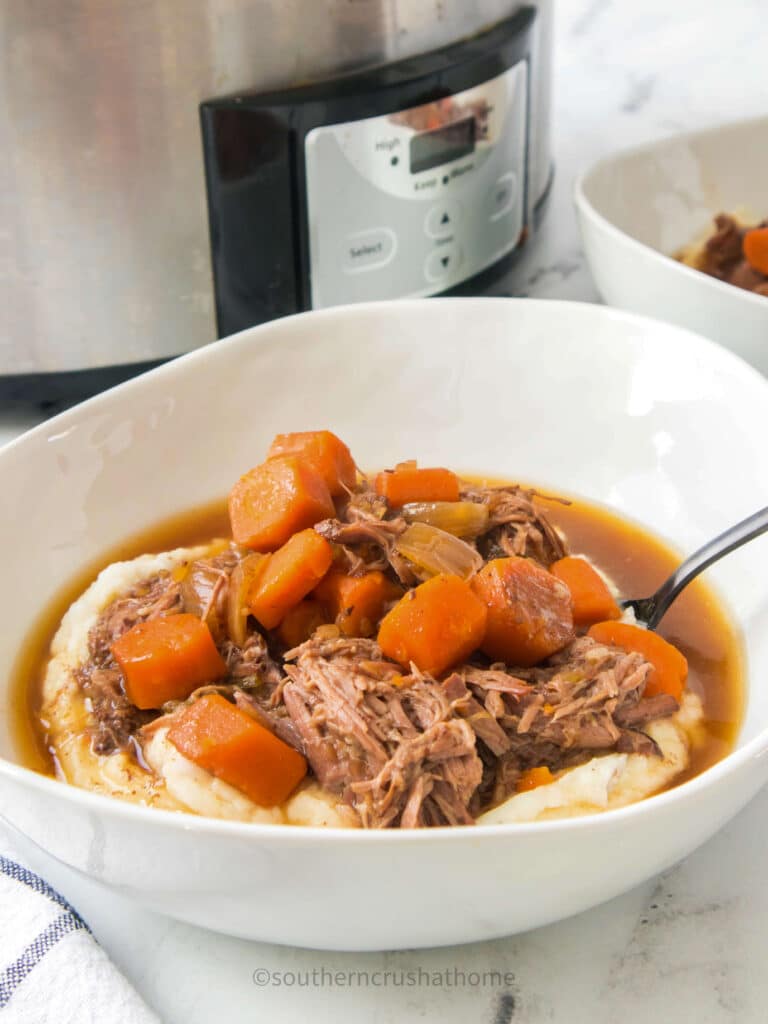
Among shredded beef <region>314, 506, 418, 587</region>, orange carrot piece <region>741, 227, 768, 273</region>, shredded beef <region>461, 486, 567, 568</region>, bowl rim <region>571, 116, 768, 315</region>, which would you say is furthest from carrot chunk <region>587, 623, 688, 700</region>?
orange carrot piece <region>741, 227, 768, 273</region>

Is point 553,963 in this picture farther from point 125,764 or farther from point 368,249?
point 368,249

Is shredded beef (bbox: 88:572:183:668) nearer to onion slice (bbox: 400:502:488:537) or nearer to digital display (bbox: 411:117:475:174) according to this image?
onion slice (bbox: 400:502:488:537)

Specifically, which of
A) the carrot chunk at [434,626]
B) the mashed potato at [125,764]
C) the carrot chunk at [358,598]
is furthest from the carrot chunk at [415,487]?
the mashed potato at [125,764]

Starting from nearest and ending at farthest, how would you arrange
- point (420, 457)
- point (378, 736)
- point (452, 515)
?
point (378, 736)
point (452, 515)
point (420, 457)

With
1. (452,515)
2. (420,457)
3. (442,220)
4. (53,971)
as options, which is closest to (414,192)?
(442,220)

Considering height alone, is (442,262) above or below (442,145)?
below

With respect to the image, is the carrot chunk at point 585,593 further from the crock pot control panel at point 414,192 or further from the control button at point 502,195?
the control button at point 502,195
